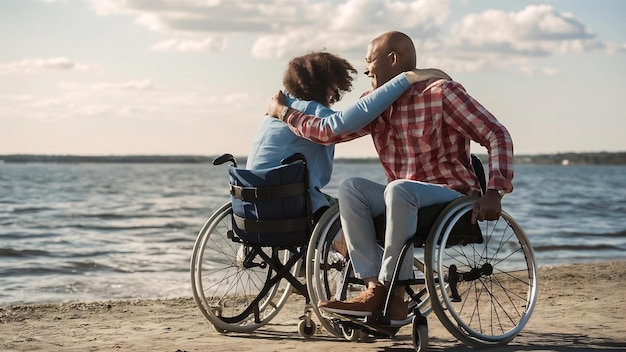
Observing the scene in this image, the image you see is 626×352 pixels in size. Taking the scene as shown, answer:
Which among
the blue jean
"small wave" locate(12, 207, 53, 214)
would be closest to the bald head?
the blue jean

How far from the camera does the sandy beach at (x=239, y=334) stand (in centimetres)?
427

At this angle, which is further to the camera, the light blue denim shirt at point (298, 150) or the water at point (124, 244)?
the water at point (124, 244)

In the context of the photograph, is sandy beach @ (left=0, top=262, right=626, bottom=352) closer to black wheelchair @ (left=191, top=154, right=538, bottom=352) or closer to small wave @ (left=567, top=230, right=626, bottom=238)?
black wheelchair @ (left=191, top=154, right=538, bottom=352)

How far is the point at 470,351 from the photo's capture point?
3.91 metres

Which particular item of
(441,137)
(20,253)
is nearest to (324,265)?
(441,137)

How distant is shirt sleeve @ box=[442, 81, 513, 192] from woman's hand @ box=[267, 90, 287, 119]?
2.95ft

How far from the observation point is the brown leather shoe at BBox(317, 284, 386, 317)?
375 centimetres

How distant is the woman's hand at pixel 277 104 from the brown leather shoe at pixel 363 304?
1045 mm

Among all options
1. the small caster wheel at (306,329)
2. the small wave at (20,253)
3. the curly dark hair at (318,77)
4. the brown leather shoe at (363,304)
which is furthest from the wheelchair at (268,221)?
the small wave at (20,253)

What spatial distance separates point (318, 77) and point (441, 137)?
0.86 m

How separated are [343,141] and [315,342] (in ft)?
3.29

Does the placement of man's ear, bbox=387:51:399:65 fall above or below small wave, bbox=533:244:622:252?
above

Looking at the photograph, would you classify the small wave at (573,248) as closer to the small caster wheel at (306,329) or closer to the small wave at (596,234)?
the small wave at (596,234)

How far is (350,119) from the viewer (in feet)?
12.9
